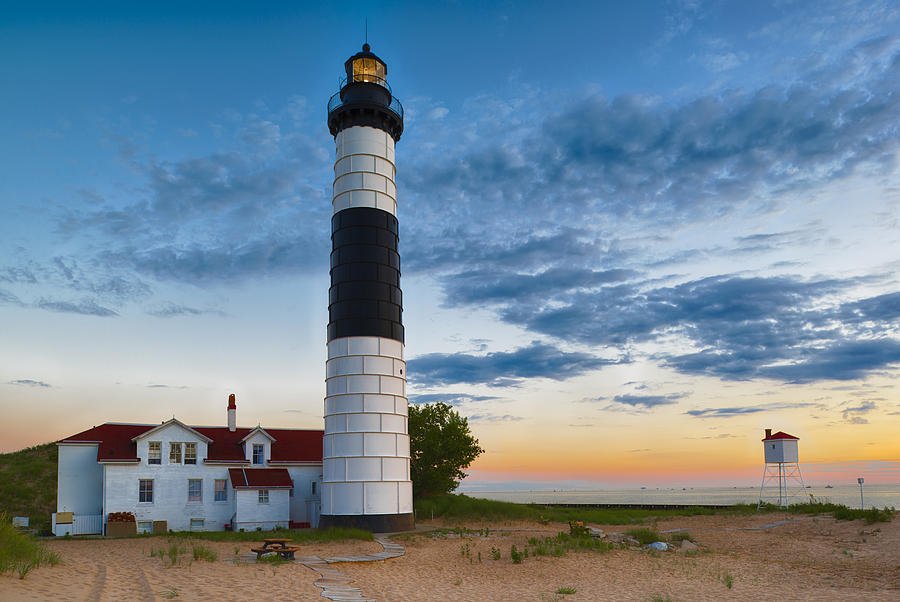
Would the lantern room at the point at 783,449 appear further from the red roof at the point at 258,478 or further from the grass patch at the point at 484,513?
the red roof at the point at 258,478

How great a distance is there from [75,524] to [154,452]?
461cm

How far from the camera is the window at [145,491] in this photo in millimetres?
34156

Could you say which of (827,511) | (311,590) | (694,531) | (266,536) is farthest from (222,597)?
(827,511)

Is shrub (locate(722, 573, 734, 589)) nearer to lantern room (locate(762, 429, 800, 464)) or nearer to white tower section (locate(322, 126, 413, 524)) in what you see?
white tower section (locate(322, 126, 413, 524))

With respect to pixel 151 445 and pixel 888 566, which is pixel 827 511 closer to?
pixel 888 566

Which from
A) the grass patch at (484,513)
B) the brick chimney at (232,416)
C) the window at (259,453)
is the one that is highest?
the brick chimney at (232,416)

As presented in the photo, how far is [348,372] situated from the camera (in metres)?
33.6

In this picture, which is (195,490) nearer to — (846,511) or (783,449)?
(846,511)

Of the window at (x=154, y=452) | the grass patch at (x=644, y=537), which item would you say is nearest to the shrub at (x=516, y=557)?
the grass patch at (x=644, y=537)

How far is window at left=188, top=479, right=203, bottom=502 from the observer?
3547 cm

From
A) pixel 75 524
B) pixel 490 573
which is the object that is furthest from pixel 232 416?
pixel 490 573

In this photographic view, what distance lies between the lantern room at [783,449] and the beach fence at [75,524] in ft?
140

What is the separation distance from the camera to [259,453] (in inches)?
1511

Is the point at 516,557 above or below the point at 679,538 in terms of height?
above
